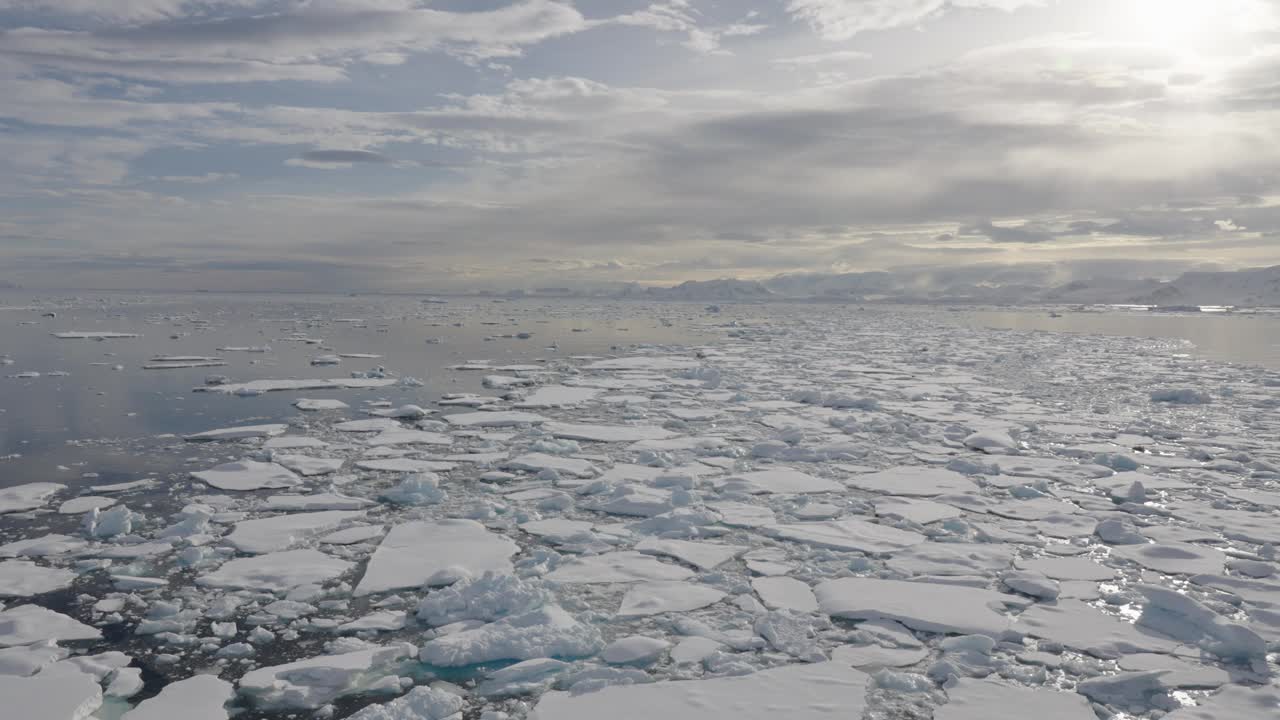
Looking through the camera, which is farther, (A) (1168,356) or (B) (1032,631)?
(A) (1168,356)

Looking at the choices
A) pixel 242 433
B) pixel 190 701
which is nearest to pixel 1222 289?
pixel 242 433

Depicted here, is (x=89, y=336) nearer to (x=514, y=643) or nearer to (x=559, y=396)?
(x=559, y=396)

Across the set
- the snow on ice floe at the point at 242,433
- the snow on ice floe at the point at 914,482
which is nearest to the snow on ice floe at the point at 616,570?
the snow on ice floe at the point at 914,482

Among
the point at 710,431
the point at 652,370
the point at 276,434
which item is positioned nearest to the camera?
the point at 276,434

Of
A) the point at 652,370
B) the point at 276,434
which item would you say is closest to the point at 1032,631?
the point at 276,434

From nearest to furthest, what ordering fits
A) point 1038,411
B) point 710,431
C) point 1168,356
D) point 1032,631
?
point 1032,631, point 710,431, point 1038,411, point 1168,356

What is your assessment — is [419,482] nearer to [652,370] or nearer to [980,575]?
[980,575]

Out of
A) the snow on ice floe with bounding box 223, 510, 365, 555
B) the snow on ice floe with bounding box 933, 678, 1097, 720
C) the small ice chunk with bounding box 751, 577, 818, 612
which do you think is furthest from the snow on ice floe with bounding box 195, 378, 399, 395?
the snow on ice floe with bounding box 933, 678, 1097, 720
